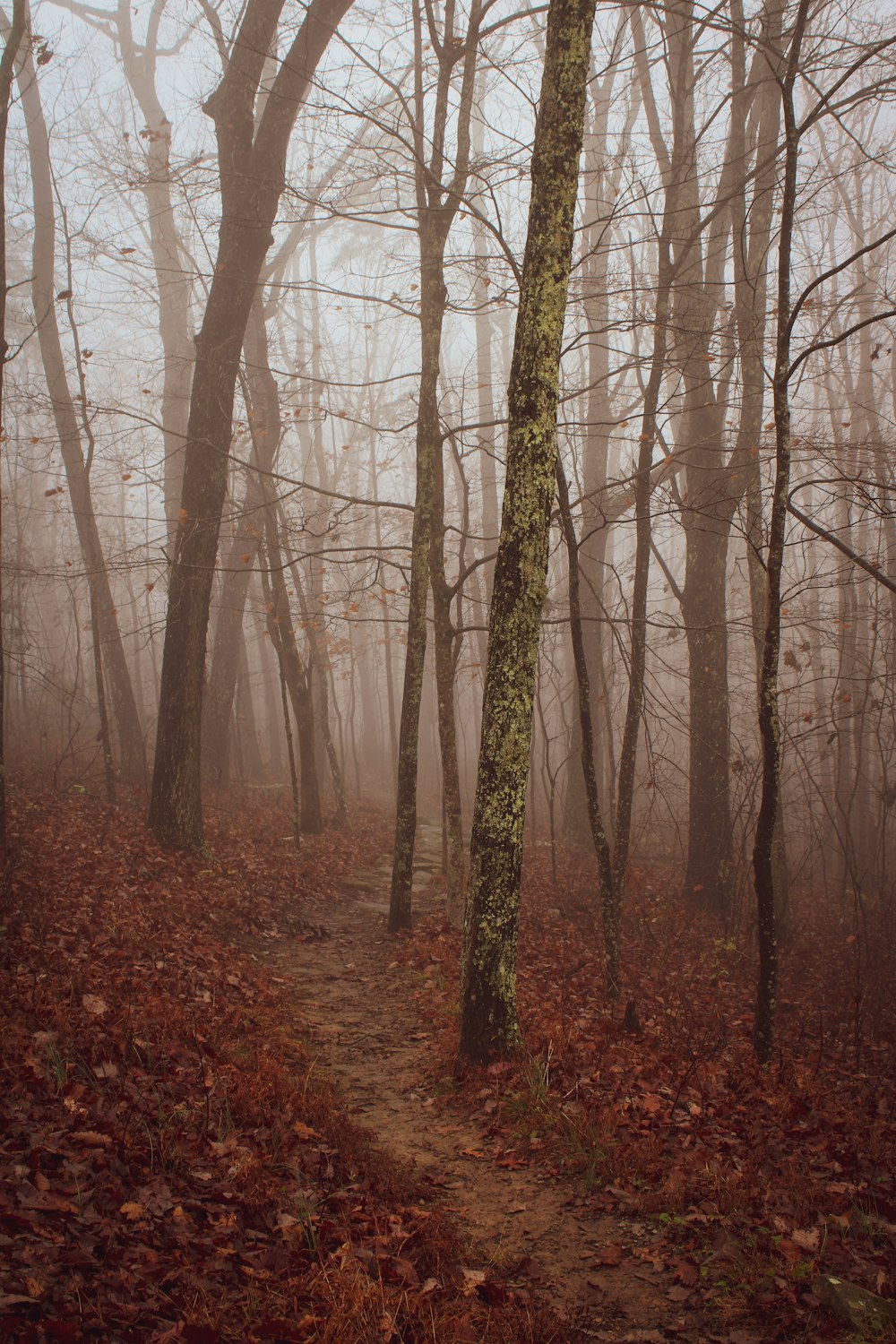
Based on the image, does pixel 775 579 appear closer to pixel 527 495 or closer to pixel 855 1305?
pixel 527 495

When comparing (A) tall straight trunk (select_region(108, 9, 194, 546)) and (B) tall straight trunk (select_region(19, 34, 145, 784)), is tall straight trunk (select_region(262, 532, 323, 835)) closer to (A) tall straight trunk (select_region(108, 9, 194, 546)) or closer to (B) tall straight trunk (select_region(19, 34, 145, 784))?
(B) tall straight trunk (select_region(19, 34, 145, 784))

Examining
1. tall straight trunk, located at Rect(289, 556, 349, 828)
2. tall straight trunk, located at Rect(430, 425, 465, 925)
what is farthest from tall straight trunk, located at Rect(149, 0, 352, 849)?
tall straight trunk, located at Rect(430, 425, 465, 925)

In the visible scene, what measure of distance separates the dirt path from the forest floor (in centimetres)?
2

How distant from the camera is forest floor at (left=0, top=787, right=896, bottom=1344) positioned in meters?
3.13

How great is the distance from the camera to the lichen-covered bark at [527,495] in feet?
17.3

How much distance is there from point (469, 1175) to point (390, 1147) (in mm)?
547

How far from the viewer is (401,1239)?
362 cm

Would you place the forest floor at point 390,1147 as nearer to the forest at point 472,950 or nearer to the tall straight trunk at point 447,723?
the forest at point 472,950

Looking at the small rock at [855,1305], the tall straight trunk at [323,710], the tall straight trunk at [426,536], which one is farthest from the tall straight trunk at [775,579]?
the tall straight trunk at [323,710]

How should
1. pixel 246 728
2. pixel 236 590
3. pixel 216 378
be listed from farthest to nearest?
pixel 246 728
pixel 236 590
pixel 216 378

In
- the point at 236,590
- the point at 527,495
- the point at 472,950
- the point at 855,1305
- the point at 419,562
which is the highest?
the point at 236,590

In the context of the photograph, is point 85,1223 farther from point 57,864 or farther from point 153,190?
point 153,190

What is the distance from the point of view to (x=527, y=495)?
5258mm

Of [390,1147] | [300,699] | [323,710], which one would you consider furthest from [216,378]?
[390,1147]
